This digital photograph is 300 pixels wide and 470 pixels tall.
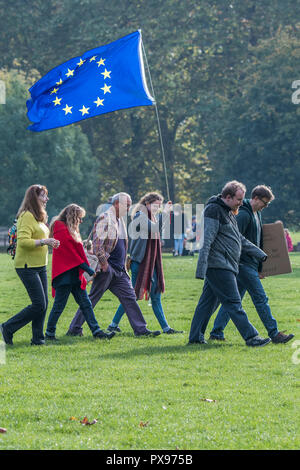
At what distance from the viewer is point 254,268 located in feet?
33.1

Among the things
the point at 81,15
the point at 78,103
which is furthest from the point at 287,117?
the point at 78,103

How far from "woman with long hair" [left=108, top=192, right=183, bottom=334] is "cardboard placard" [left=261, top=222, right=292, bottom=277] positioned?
4.88ft

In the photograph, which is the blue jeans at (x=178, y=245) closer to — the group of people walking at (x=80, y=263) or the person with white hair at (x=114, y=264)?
the group of people walking at (x=80, y=263)

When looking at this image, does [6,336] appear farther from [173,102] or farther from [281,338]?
[173,102]

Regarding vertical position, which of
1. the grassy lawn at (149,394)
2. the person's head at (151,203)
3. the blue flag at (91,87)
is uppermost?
the blue flag at (91,87)

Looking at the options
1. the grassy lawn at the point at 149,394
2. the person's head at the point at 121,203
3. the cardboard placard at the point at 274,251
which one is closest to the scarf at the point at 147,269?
the person's head at the point at 121,203

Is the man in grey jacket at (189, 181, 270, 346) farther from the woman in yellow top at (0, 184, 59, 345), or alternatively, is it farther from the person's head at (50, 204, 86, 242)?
the woman in yellow top at (0, 184, 59, 345)

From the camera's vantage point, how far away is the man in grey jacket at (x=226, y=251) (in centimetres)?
941

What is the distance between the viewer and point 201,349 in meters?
9.52

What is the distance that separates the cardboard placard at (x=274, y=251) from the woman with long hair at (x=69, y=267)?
6.96ft

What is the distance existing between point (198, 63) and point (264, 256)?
121 feet

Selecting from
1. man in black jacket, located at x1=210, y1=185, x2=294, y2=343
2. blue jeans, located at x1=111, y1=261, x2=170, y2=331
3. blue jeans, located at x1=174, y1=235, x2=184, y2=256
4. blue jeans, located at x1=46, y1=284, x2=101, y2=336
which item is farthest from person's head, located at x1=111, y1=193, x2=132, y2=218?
blue jeans, located at x1=174, y1=235, x2=184, y2=256

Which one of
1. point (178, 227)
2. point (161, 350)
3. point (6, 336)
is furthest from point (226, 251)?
point (178, 227)

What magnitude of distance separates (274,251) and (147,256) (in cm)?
172
